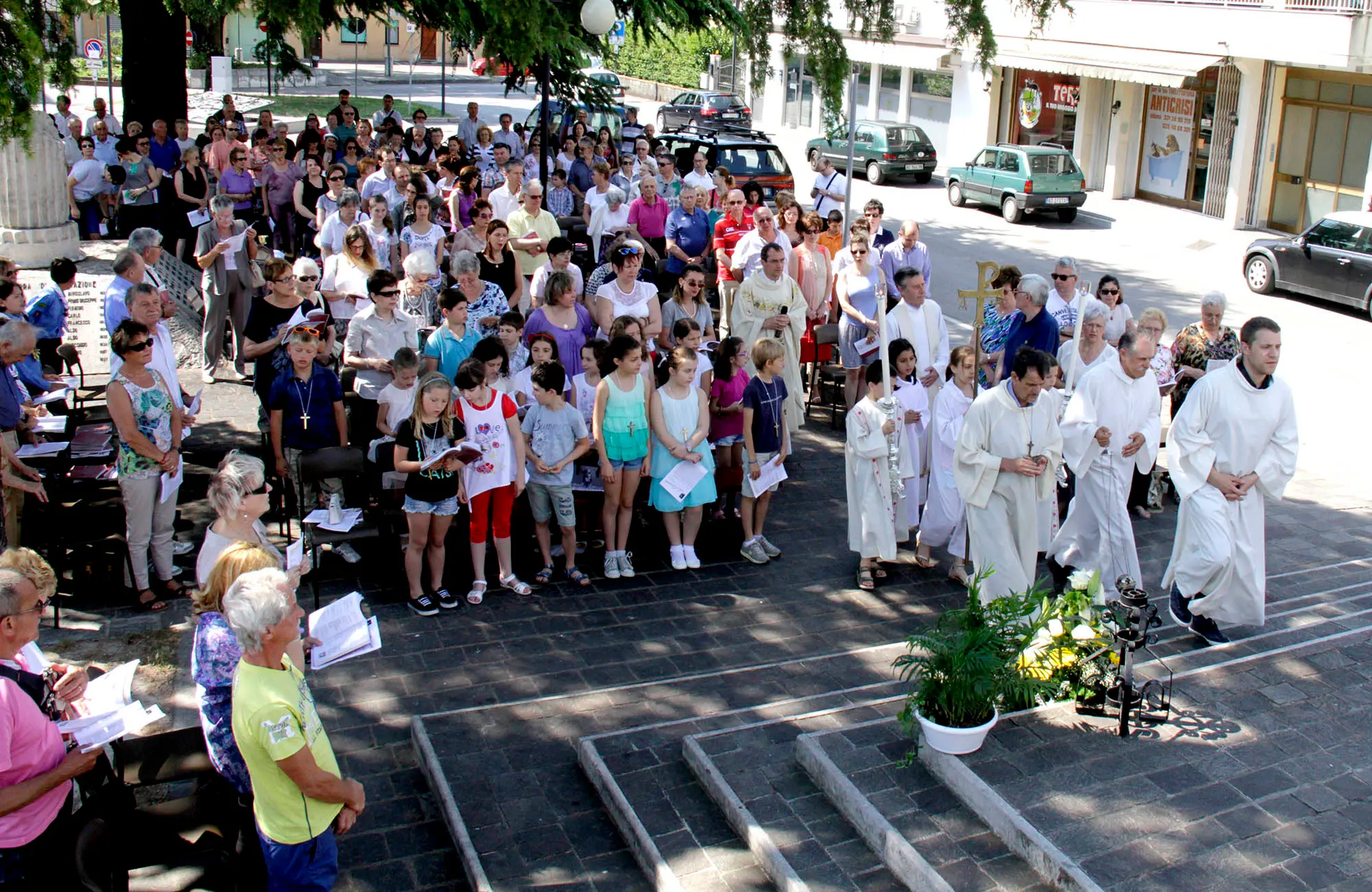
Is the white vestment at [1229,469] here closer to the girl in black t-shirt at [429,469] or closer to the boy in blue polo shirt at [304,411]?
the girl in black t-shirt at [429,469]

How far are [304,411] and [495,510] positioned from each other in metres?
1.49

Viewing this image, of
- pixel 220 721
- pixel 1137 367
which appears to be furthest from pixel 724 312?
pixel 220 721

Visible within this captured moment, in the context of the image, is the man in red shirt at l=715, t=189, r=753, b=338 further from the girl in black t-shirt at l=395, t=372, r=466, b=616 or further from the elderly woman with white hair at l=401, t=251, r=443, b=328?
the girl in black t-shirt at l=395, t=372, r=466, b=616

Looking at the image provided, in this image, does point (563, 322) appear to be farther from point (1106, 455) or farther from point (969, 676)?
point (969, 676)

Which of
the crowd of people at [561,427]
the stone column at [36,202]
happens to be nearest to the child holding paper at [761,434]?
the crowd of people at [561,427]

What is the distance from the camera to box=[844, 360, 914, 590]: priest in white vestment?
8.67m

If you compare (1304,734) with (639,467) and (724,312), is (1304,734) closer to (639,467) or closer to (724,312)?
(639,467)

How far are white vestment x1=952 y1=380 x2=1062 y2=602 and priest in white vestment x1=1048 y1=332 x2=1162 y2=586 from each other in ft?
1.56

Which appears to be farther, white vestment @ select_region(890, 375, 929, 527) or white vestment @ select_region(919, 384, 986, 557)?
white vestment @ select_region(890, 375, 929, 527)

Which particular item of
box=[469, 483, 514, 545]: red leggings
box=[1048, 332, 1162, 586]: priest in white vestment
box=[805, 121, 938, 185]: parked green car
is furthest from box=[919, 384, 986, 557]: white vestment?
box=[805, 121, 938, 185]: parked green car

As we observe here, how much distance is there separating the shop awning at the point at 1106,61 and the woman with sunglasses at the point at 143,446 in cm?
2216

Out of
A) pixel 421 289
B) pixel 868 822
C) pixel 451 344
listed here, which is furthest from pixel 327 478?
pixel 868 822

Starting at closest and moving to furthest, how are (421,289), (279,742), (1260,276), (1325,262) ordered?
(279,742) → (421,289) → (1325,262) → (1260,276)

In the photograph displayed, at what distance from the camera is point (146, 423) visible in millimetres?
7949
